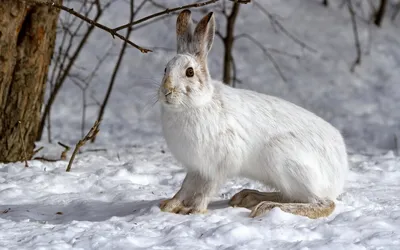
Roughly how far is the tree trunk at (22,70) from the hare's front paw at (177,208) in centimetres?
154

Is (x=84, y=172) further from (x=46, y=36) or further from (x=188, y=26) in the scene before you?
(x=188, y=26)

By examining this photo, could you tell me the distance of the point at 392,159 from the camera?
19.7 feet

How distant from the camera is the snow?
3.70 meters

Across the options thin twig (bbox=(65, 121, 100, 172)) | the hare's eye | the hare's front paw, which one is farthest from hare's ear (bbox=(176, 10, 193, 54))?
thin twig (bbox=(65, 121, 100, 172))

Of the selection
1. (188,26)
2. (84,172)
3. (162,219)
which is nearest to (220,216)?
(162,219)

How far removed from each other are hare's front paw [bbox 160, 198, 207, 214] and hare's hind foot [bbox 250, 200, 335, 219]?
1.05 ft

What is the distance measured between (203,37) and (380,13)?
6997mm

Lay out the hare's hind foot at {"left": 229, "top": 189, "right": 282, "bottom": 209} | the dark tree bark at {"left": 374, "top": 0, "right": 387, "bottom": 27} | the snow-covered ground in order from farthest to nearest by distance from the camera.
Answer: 1. the dark tree bark at {"left": 374, "top": 0, "right": 387, "bottom": 27}
2. the hare's hind foot at {"left": 229, "top": 189, "right": 282, "bottom": 209}
3. the snow-covered ground

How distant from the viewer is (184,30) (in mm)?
4223

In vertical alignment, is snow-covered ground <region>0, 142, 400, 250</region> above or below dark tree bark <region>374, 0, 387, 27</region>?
below

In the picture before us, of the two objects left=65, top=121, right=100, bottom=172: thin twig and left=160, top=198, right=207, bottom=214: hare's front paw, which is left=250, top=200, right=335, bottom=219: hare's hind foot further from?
left=65, top=121, right=100, bottom=172: thin twig

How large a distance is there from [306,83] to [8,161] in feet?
16.6

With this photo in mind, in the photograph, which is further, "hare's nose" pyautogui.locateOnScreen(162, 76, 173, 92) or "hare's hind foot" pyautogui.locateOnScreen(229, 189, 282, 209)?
"hare's hind foot" pyautogui.locateOnScreen(229, 189, 282, 209)

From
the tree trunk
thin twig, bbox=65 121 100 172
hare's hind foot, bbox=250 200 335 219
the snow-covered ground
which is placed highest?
the tree trunk
